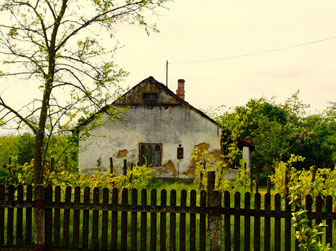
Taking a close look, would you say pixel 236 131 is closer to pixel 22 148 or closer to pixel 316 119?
pixel 22 148

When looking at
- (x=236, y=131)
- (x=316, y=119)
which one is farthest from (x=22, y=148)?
(x=316, y=119)

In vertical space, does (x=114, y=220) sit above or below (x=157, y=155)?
below

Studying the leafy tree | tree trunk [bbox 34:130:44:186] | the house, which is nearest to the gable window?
the house

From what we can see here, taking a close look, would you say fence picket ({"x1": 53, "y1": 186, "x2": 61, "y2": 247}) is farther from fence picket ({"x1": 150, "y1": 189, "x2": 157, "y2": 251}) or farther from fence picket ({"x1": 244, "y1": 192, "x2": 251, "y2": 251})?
fence picket ({"x1": 244, "y1": 192, "x2": 251, "y2": 251})

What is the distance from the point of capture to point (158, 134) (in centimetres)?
1961

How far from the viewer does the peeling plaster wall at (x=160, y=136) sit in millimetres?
19422

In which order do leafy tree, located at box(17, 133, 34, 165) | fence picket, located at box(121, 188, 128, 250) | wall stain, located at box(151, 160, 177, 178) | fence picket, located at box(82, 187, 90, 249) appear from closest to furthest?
fence picket, located at box(121, 188, 128, 250)
fence picket, located at box(82, 187, 90, 249)
leafy tree, located at box(17, 133, 34, 165)
wall stain, located at box(151, 160, 177, 178)

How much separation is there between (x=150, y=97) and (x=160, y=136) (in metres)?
2.19

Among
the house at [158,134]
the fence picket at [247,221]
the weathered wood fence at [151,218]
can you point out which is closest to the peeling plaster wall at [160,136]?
the house at [158,134]

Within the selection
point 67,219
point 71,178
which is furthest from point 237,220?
point 71,178

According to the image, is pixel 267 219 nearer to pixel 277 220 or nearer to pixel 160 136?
A: pixel 277 220

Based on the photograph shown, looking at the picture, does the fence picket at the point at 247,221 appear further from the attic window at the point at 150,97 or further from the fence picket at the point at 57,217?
the attic window at the point at 150,97

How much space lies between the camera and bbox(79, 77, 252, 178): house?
1942 centimetres

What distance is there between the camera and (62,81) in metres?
7.63
